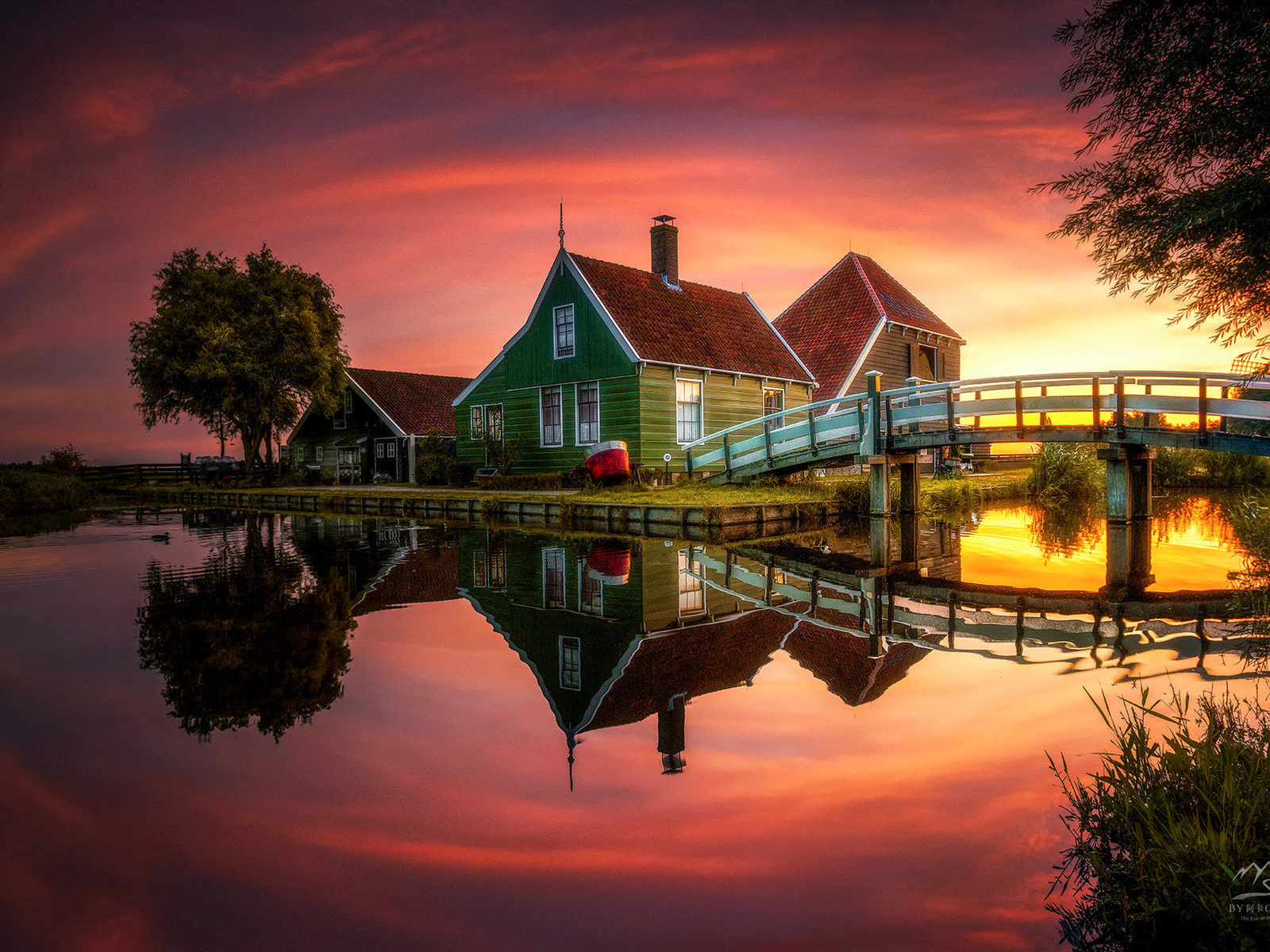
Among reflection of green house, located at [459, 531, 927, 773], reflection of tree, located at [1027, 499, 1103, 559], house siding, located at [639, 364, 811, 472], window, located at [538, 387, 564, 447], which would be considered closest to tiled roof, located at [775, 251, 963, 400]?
house siding, located at [639, 364, 811, 472]

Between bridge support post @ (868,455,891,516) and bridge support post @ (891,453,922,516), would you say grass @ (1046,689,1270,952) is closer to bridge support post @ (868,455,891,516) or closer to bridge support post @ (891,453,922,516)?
bridge support post @ (868,455,891,516)

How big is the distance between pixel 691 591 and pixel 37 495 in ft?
106

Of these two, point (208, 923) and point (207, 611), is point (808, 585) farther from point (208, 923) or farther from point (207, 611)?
point (208, 923)

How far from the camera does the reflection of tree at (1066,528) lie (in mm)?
13953

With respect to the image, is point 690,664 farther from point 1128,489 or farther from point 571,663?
point 1128,489

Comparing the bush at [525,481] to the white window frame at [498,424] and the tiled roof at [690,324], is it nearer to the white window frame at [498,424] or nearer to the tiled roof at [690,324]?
the white window frame at [498,424]

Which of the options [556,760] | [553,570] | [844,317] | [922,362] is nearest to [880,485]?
[553,570]

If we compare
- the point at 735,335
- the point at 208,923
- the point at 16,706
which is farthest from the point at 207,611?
the point at 735,335

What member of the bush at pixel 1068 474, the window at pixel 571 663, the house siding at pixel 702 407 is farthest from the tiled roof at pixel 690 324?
the window at pixel 571 663

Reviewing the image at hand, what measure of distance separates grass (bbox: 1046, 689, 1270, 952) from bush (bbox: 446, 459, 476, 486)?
25.8 metres

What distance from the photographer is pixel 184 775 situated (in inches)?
162

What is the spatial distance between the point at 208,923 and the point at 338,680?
305cm

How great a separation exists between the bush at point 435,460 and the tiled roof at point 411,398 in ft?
15.4

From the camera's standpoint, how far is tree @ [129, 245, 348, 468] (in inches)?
1436
